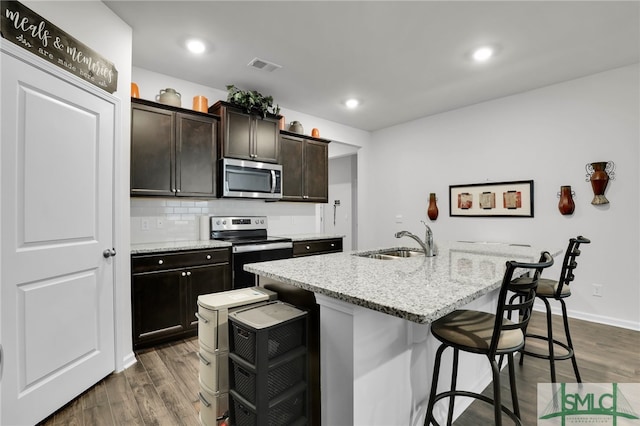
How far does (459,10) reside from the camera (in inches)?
90.8

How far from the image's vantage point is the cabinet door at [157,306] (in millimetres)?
2564

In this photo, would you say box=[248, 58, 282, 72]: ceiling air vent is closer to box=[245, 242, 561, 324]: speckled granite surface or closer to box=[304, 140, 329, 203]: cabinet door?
box=[304, 140, 329, 203]: cabinet door

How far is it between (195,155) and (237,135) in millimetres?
529

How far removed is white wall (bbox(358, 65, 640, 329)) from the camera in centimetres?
319

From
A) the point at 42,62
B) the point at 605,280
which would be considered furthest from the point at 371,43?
the point at 605,280

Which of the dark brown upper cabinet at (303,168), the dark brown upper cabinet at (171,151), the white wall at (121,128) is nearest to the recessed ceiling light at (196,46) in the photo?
the white wall at (121,128)

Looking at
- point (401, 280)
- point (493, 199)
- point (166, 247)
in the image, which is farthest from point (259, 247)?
point (493, 199)

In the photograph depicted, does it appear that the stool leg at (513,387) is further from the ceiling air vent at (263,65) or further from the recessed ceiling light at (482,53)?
the ceiling air vent at (263,65)

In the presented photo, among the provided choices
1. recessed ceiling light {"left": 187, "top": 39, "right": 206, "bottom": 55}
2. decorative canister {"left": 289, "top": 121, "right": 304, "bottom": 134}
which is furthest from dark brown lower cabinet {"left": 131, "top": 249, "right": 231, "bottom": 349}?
decorative canister {"left": 289, "top": 121, "right": 304, "bottom": 134}

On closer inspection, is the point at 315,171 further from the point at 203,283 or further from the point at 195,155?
the point at 203,283

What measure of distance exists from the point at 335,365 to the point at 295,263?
2.25 feet

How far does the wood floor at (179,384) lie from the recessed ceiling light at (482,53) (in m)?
2.74

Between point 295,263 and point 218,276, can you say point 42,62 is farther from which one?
point 218,276

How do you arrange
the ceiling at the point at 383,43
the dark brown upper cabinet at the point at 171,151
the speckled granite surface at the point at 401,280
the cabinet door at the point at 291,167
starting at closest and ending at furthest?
the speckled granite surface at the point at 401,280 < the ceiling at the point at 383,43 < the dark brown upper cabinet at the point at 171,151 < the cabinet door at the point at 291,167
